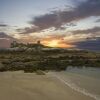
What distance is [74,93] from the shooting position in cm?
1784

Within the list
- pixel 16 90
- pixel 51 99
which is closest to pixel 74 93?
pixel 51 99

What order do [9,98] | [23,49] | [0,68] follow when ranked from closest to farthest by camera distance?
[9,98]
[0,68]
[23,49]

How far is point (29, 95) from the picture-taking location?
53.2 feet

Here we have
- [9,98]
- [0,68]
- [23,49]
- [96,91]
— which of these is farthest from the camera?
[23,49]

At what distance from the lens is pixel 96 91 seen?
18938 millimetres

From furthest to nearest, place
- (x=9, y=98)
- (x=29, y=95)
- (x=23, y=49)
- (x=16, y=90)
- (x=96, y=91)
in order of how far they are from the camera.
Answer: (x=23, y=49) < (x=96, y=91) < (x=16, y=90) < (x=29, y=95) < (x=9, y=98)

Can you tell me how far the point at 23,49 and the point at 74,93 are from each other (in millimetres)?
95307

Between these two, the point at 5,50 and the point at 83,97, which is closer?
the point at 83,97

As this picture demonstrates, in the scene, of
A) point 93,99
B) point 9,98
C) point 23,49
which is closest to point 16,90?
point 9,98

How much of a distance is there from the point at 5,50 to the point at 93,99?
10317 centimetres

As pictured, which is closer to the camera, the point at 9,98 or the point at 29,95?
the point at 9,98

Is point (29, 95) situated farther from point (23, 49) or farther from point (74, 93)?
point (23, 49)

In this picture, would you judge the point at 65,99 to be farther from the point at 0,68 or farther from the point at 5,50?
the point at 5,50

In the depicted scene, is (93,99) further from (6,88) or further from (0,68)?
(0,68)
